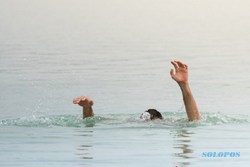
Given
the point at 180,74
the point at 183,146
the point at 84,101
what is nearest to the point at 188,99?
the point at 180,74

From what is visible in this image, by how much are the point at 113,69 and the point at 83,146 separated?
61.8ft

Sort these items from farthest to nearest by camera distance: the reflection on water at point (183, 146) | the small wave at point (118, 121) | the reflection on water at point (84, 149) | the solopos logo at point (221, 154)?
the small wave at point (118, 121), the solopos logo at point (221, 154), the reflection on water at point (84, 149), the reflection on water at point (183, 146)

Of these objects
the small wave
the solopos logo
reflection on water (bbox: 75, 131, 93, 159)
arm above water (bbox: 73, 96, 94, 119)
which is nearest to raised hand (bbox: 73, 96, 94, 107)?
arm above water (bbox: 73, 96, 94, 119)

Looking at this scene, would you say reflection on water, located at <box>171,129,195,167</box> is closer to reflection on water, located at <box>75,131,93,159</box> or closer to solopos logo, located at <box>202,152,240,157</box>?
solopos logo, located at <box>202,152,240,157</box>

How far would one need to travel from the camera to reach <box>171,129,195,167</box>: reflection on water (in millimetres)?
14211

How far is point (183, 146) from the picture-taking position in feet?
51.9

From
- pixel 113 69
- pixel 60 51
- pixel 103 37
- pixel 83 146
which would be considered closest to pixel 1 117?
pixel 83 146

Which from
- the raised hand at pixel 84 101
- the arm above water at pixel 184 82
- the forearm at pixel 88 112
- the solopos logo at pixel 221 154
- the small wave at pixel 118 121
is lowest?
the solopos logo at pixel 221 154

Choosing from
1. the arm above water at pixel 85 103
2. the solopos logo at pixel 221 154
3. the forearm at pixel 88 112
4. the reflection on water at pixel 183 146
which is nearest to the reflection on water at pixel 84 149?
the arm above water at pixel 85 103

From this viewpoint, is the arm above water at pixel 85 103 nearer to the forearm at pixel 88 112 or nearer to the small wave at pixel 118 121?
the forearm at pixel 88 112

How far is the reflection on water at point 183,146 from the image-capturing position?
14211 millimetres

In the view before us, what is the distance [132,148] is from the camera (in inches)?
616

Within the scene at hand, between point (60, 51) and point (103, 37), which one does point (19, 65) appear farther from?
point (103, 37)

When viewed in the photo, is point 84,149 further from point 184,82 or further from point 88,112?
point 88,112
